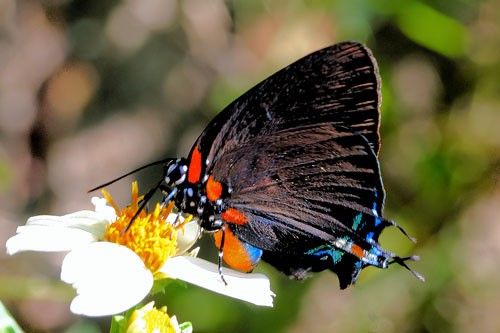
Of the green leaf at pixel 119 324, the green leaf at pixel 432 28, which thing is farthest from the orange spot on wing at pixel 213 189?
the green leaf at pixel 432 28

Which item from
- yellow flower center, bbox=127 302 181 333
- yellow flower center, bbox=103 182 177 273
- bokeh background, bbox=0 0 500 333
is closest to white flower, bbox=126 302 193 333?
yellow flower center, bbox=127 302 181 333

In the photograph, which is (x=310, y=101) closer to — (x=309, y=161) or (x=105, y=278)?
(x=309, y=161)

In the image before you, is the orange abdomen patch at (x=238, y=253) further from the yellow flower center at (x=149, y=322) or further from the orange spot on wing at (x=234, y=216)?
the yellow flower center at (x=149, y=322)

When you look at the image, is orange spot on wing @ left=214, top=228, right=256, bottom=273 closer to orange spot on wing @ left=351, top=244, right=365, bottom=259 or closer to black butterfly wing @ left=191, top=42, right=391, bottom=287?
black butterfly wing @ left=191, top=42, right=391, bottom=287

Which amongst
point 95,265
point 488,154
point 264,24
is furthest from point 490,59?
point 95,265

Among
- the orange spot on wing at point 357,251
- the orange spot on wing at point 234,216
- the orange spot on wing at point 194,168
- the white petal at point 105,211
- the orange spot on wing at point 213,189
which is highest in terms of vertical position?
the orange spot on wing at point 194,168

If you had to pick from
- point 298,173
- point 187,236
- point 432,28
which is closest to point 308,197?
point 298,173
